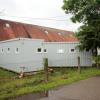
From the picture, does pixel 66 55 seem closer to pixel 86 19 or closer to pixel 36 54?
pixel 36 54

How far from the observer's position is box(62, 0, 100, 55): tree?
87.4 ft

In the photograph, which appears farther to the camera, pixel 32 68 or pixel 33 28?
pixel 33 28

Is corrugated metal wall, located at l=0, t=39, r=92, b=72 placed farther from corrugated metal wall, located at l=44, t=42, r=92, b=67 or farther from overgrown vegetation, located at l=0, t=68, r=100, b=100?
overgrown vegetation, located at l=0, t=68, r=100, b=100

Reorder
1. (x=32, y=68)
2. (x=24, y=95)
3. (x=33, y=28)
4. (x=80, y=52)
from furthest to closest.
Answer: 1. (x=33, y=28)
2. (x=80, y=52)
3. (x=32, y=68)
4. (x=24, y=95)

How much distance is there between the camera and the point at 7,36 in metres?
41.7

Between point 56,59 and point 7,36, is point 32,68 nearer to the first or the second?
point 56,59

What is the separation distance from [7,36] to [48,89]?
3012 cm

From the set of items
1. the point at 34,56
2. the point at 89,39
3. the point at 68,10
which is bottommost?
the point at 34,56

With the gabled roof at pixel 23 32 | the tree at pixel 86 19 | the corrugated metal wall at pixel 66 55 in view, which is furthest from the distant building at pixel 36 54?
the gabled roof at pixel 23 32

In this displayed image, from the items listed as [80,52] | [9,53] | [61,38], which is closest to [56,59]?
[80,52]

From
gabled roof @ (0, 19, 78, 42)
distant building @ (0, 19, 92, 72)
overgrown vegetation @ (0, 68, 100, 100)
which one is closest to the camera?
overgrown vegetation @ (0, 68, 100, 100)

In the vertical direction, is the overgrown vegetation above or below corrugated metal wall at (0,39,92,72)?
below

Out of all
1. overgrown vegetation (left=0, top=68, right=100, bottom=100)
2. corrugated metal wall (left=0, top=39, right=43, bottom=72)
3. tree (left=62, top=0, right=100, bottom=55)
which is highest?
tree (left=62, top=0, right=100, bottom=55)

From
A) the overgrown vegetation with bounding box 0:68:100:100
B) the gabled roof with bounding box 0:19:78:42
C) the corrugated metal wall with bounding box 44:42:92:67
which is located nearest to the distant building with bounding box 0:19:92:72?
the corrugated metal wall with bounding box 44:42:92:67
